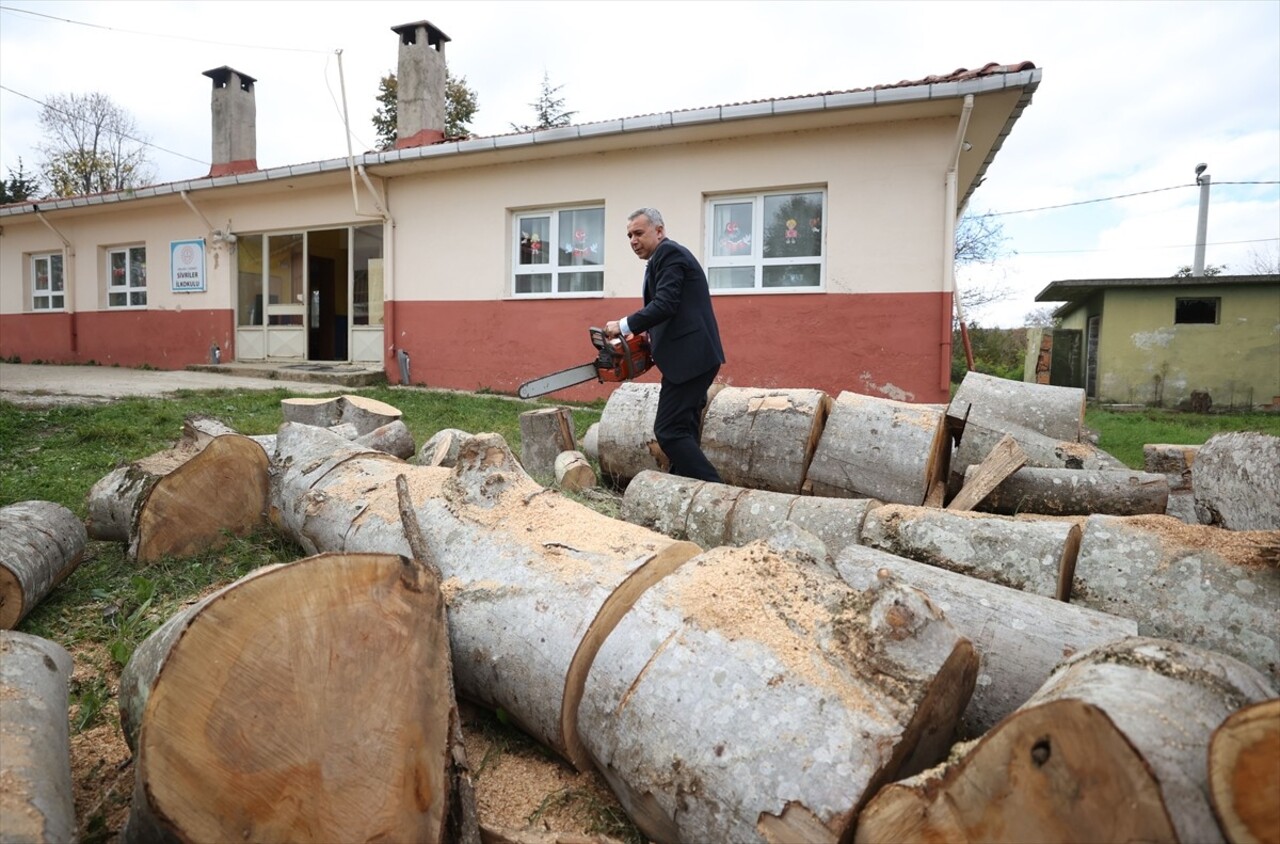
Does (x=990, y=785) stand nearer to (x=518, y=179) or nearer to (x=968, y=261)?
(x=518, y=179)

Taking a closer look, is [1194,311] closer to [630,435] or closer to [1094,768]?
[630,435]

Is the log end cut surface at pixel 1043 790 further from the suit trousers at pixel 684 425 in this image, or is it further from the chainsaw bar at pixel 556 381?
the chainsaw bar at pixel 556 381

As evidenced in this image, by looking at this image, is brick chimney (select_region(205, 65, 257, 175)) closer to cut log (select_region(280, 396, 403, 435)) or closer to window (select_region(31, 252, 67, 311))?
window (select_region(31, 252, 67, 311))

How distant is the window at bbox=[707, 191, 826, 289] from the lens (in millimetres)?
8508

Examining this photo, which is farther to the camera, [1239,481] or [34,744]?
[1239,481]

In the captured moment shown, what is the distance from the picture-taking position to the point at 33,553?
2.64 meters

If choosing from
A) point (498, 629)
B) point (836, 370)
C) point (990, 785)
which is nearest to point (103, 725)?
point (498, 629)

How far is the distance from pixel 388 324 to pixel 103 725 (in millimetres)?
9418

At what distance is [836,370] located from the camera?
8336 mm

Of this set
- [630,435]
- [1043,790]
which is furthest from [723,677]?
[630,435]

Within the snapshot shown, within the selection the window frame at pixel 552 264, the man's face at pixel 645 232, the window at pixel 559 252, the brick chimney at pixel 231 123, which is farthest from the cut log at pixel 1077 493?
the brick chimney at pixel 231 123

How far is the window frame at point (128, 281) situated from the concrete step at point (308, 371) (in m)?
2.51

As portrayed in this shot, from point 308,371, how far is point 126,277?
5.82 m

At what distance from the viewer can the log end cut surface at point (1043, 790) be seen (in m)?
1.05
